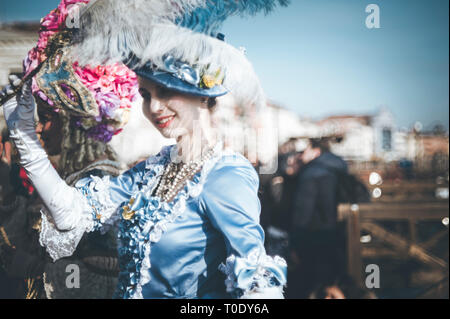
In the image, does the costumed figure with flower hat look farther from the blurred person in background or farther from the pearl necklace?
the blurred person in background

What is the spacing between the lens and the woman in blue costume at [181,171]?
122 cm

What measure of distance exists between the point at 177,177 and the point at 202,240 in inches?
10.4

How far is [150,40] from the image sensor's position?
1.24 metres

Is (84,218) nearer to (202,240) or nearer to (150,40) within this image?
(202,240)

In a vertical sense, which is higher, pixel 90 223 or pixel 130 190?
pixel 130 190

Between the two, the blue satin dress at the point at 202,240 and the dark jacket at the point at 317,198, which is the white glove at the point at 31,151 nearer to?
the blue satin dress at the point at 202,240

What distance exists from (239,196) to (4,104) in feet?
2.95

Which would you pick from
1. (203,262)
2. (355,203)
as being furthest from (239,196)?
(355,203)

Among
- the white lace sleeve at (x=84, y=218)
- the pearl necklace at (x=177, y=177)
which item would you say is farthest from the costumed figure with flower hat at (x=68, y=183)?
the pearl necklace at (x=177, y=177)

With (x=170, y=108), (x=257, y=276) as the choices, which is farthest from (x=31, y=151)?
(x=257, y=276)

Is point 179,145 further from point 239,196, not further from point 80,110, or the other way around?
point 80,110

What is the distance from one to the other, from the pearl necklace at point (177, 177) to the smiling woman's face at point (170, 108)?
0.12 metres

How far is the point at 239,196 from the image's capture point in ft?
3.91
